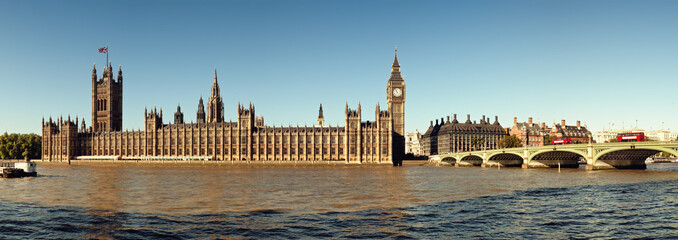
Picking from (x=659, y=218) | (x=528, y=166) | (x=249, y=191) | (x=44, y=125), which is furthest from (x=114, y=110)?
(x=659, y=218)

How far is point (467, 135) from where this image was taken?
598ft

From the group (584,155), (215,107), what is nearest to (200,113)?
(215,107)

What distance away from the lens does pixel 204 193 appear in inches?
1713

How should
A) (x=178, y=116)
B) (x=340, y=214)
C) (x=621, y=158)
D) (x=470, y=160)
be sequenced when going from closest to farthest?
(x=340, y=214)
(x=621, y=158)
(x=470, y=160)
(x=178, y=116)

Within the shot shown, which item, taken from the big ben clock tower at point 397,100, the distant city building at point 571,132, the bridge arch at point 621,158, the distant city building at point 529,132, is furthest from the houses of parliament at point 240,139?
the distant city building at point 571,132

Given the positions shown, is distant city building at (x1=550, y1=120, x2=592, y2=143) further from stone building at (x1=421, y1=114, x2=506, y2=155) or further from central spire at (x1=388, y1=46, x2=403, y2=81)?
central spire at (x1=388, y1=46, x2=403, y2=81)

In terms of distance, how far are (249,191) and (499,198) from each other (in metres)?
21.1

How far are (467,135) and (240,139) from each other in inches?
3244

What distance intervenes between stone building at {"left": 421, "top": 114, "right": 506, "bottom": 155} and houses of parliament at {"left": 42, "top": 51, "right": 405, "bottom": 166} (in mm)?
30754

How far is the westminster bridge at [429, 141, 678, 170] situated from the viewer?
70.1 meters

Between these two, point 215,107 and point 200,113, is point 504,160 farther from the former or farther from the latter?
point 200,113

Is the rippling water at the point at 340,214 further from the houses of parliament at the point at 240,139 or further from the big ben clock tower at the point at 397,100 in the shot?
the big ben clock tower at the point at 397,100

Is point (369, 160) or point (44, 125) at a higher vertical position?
point (44, 125)

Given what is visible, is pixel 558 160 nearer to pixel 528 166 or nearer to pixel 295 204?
pixel 528 166
